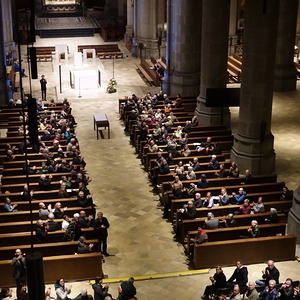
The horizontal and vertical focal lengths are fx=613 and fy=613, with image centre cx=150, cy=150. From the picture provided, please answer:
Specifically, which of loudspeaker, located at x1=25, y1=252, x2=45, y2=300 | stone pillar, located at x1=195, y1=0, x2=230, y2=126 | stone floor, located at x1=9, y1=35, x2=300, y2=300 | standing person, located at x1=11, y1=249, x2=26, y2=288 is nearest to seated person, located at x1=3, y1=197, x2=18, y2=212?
stone floor, located at x1=9, y1=35, x2=300, y2=300

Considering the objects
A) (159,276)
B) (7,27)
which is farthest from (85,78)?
(159,276)

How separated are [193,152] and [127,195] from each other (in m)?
3.20

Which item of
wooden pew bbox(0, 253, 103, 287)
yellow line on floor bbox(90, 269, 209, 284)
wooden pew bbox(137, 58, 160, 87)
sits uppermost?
wooden pew bbox(137, 58, 160, 87)

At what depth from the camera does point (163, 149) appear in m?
22.6

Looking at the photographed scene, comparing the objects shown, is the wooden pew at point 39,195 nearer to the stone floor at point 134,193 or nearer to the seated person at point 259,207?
the stone floor at point 134,193

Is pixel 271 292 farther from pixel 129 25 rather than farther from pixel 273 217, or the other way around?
pixel 129 25

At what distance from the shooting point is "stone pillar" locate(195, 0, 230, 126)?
81.0ft

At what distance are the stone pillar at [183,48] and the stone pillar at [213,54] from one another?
390cm

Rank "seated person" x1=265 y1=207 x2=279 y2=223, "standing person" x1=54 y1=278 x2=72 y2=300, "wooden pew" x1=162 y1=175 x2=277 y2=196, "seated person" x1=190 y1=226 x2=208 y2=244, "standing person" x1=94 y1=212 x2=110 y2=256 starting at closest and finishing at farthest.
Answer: "standing person" x1=54 y1=278 x2=72 y2=300, "seated person" x1=190 y1=226 x2=208 y2=244, "standing person" x1=94 y1=212 x2=110 y2=256, "seated person" x1=265 y1=207 x2=279 y2=223, "wooden pew" x1=162 y1=175 x2=277 y2=196

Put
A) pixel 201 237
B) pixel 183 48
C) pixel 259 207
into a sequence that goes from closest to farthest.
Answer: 1. pixel 201 237
2. pixel 259 207
3. pixel 183 48

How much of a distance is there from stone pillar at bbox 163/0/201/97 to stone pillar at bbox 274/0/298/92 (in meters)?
5.12

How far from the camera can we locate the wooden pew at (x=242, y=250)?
15.7 m

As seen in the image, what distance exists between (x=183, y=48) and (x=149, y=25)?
1239 centimetres

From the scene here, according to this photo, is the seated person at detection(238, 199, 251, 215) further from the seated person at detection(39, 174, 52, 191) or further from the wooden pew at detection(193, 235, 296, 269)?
the seated person at detection(39, 174, 52, 191)
